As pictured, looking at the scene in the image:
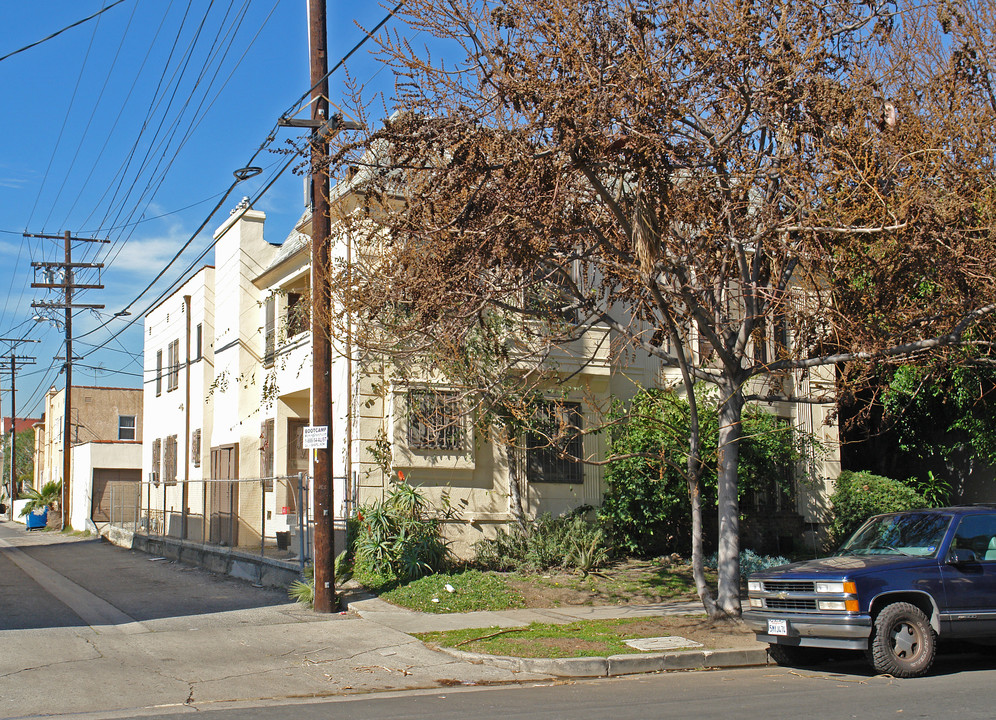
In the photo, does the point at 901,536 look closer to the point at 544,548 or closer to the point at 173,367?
the point at 544,548

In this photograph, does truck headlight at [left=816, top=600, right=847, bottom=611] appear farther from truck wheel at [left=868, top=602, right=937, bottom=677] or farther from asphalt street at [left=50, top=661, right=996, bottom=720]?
asphalt street at [left=50, top=661, right=996, bottom=720]

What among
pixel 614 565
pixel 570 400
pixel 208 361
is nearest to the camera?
pixel 614 565

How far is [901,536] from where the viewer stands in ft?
33.7

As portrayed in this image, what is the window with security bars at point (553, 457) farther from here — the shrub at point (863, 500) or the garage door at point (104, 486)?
the garage door at point (104, 486)

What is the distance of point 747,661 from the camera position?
33.2 feet

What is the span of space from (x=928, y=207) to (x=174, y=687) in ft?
30.8

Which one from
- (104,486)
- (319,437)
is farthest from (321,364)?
(104,486)

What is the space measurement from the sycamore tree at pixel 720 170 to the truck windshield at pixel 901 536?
1.53 metres

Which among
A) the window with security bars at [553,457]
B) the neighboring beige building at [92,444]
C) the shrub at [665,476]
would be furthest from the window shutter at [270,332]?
the neighboring beige building at [92,444]

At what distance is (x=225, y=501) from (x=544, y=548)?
840 cm

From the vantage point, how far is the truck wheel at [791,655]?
10.1 metres

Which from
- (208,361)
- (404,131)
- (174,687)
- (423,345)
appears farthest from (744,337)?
(208,361)

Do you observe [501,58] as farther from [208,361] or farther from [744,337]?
[208,361]

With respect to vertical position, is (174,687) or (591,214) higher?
(591,214)
